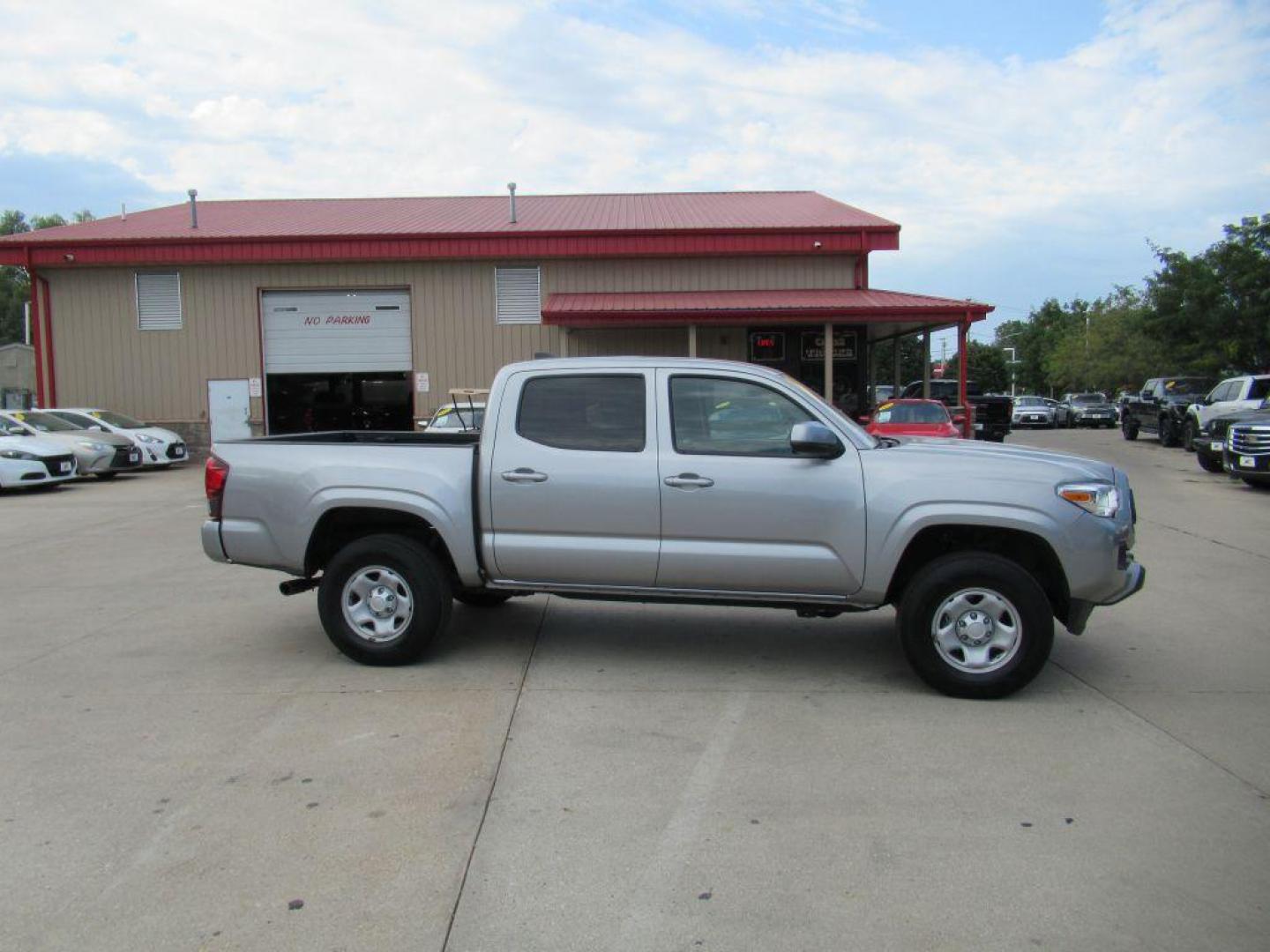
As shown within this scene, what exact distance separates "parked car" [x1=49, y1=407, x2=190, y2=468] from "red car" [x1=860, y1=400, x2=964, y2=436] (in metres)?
14.5

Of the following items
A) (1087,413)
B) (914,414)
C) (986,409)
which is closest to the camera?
(914,414)

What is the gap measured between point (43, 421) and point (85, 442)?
69.8 inches

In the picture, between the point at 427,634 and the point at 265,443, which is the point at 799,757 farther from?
the point at 265,443

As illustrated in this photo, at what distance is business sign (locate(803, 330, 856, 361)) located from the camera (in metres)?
24.5

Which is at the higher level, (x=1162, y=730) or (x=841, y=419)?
(x=841, y=419)

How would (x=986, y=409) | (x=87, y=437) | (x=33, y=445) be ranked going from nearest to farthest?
1. (x=33, y=445)
2. (x=87, y=437)
3. (x=986, y=409)

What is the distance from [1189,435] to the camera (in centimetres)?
2445

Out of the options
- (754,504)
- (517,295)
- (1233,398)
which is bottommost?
(754,504)

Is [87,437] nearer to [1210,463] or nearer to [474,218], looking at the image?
[474,218]

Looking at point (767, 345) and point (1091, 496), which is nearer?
point (1091, 496)

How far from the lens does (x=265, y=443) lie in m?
6.21

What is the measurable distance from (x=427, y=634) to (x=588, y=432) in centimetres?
152

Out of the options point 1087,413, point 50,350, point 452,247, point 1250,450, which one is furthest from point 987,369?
point 50,350

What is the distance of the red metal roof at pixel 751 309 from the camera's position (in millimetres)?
21297
